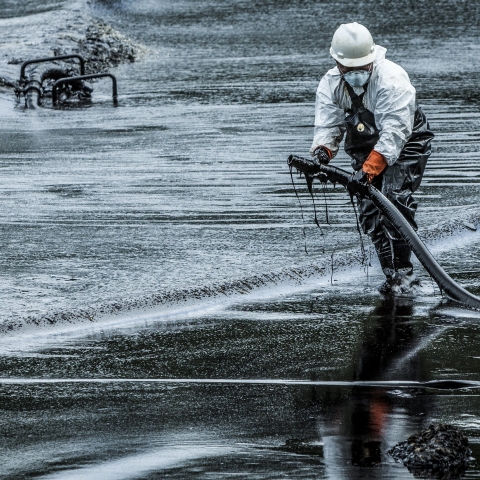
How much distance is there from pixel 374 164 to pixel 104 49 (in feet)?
61.0

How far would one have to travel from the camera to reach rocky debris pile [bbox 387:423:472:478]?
4.13 meters

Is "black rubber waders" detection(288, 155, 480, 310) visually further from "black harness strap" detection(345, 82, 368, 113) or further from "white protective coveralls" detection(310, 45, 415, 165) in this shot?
"black harness strap" detection(345, 82, 368, 113)

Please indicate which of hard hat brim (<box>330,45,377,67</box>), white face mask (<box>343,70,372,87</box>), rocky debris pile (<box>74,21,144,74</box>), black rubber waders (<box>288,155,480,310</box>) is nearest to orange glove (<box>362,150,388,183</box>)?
black rubber waders (<box>288,155,480,310</box>)

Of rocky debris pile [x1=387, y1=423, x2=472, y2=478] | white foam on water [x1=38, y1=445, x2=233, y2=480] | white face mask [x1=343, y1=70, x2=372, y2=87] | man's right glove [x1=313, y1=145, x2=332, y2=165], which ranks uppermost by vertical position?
white face mask [x1=343, y1=70, x2=372, y2=87]

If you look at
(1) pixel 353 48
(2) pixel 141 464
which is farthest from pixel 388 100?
(2) pixel 141 464

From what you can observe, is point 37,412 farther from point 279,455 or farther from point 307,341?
point 307,341

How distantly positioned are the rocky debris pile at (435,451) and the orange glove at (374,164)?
9.03 ft

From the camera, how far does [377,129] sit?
6.98 meters

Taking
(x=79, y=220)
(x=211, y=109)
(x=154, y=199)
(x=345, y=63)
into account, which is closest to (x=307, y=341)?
(x=345, y=63)

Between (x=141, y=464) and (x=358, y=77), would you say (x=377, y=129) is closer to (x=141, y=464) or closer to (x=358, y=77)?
(x=358, y=77)

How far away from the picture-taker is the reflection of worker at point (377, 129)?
264 inches

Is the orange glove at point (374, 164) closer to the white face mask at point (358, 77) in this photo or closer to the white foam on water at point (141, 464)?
the white face mask at point (358, 77)

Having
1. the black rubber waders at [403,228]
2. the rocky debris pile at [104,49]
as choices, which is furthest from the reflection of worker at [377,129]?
the rocky debris pile at [104,49]

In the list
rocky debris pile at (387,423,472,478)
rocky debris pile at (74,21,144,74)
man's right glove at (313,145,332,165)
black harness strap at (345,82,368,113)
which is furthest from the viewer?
rocky debris pile at (74,21,144,74)
